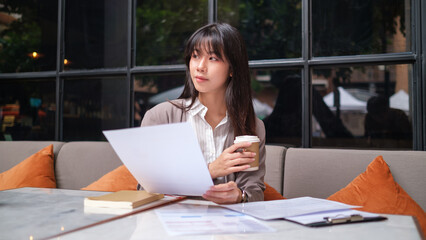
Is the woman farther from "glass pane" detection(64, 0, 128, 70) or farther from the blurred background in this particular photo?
"glass pane" detection(64, 0, 128, 70)

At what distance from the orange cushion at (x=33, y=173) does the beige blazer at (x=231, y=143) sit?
1259mm

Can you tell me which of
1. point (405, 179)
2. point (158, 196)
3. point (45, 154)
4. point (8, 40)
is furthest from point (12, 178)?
point (405, 179)

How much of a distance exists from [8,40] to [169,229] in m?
3.31

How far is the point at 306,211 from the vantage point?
843 millimetres

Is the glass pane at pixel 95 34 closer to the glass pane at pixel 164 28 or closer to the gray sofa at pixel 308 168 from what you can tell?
the glass pane at pixel 164 28

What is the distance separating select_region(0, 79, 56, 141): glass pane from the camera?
3.19 m

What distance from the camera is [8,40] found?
336cm

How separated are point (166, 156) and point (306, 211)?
1.17ft

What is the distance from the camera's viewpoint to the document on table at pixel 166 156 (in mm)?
868

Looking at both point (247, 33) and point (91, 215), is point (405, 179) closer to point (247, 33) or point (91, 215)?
point (91, 215)

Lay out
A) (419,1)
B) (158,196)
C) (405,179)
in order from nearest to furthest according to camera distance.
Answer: (158,196), (405,179), (419,1)

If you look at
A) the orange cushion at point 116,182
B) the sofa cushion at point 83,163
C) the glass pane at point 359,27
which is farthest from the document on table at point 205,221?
the glass pane at point 359,27

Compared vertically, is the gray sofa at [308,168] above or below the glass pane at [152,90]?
below

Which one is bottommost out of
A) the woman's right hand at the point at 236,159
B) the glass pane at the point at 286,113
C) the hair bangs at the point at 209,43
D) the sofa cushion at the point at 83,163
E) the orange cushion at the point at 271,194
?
the orange cushion at the point at 271,194
